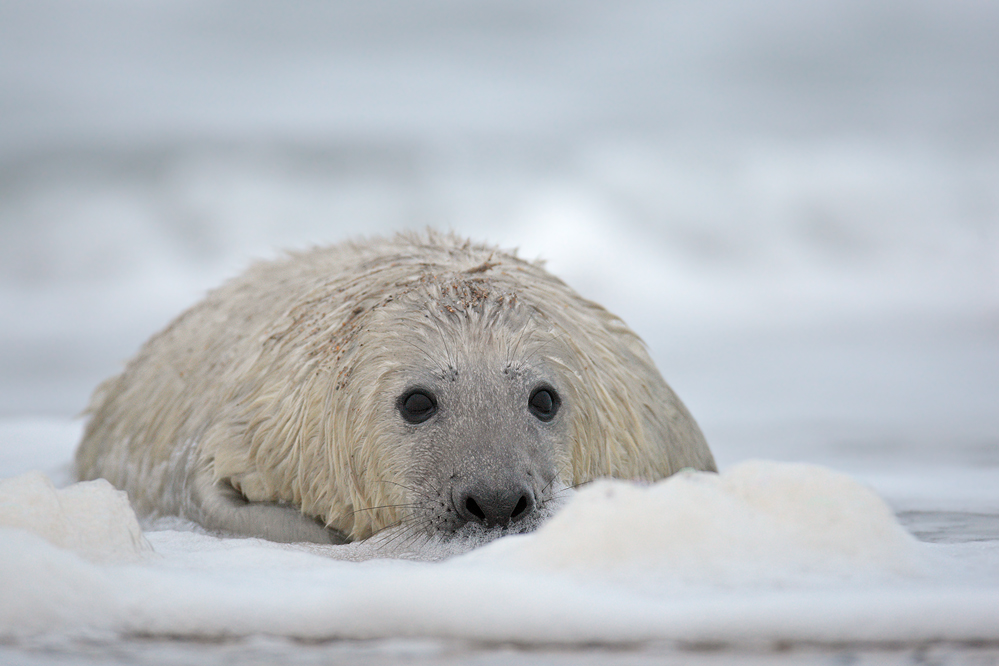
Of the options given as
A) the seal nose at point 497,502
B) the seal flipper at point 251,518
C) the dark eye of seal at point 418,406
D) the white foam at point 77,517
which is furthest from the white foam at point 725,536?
the seal flipper at point 251,518

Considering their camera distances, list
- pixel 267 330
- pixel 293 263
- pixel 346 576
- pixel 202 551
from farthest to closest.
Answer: pixel 293 263 < pixel 267 330 < pixel 202 551 < pixel 346 576

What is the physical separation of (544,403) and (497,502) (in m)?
0.66

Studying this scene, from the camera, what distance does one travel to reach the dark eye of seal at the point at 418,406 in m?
4.19

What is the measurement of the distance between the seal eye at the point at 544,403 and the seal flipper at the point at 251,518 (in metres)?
1.00

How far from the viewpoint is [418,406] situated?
166 inches

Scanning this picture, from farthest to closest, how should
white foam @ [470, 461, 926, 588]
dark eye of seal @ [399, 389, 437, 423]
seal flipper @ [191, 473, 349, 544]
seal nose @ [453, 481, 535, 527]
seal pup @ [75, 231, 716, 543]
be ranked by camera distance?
1. seal flipper @ [191, 473, 349, 544]
2. dark eye of seal @ [399, 389, 437, 423]
3. seal pup @ [75, 231, 716, 543]
4. seal nose @ [453, 481, 535, 527]
5. white foam @ [470, 461, 926, 588]

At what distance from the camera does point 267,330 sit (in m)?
5.27

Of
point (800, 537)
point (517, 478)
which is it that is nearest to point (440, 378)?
point (517, 478)

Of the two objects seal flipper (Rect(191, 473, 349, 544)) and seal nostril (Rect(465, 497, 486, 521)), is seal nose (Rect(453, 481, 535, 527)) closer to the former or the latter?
seal nostril (Rect(465, 497, 486, 521))

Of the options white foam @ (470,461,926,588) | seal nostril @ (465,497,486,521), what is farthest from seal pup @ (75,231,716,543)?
white foam @ (470,461,926,588)

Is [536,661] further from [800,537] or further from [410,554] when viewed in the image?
[410,554]

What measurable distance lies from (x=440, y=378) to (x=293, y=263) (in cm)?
243

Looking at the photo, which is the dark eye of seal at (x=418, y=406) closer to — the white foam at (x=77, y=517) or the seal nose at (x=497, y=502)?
the seal nose at (x=497, y=502)

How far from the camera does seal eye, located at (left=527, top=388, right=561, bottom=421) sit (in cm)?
424
